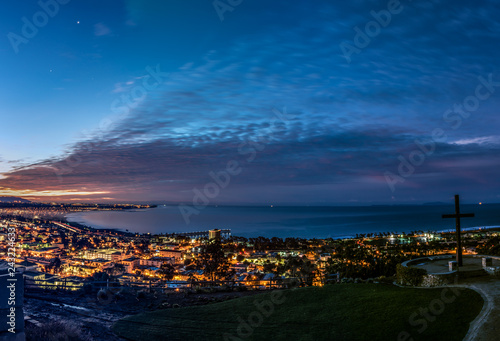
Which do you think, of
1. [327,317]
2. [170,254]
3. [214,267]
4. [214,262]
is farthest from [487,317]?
[170,254]

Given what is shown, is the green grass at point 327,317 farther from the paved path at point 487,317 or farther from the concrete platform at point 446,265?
the concrete platform at point 446,265

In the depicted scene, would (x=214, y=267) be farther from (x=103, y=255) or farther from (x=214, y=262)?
(x=103, y=255)

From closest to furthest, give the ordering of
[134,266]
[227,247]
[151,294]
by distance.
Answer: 1. [151,294]
2. [134,266]
3. [227,247]

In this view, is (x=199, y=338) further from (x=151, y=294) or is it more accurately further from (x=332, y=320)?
(x=151, y=294)

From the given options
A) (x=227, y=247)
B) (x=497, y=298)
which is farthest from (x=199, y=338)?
(x=227, y=247)

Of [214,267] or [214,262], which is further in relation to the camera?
[214,262]

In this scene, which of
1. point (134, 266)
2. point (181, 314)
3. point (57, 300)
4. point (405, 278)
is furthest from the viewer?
point (134, 266)

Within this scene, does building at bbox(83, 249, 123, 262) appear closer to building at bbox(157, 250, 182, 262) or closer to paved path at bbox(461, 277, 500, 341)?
building at bbox(157, 250, 182, 262)
